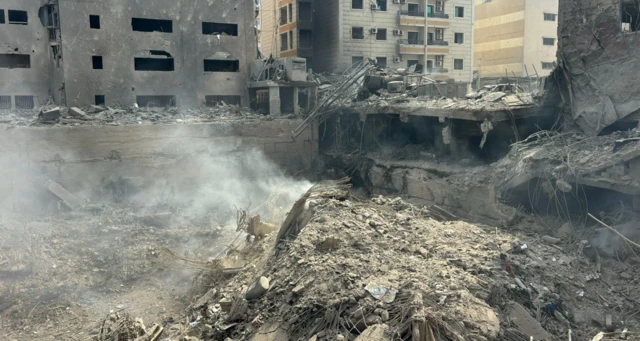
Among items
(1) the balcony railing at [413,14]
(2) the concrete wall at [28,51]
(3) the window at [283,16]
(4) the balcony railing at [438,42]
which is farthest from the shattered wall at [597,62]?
(3) the window at [283,16]

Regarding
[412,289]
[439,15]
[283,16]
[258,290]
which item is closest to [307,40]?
[283,16]

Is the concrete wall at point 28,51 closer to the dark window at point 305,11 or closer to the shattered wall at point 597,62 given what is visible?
the dark window at point 305,11

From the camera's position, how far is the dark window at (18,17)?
2226 centimetres

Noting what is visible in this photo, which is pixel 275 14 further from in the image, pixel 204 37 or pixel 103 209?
pixel 103 209

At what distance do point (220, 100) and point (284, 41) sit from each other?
12.9 m

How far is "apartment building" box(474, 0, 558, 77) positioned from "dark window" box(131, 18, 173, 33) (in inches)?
960

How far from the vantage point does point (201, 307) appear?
9070 mm

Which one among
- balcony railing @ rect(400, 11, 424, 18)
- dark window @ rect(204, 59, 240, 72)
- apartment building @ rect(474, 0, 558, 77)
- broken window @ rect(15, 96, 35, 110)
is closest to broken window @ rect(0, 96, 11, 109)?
broken window @ rect(15, 96, 35, 110)

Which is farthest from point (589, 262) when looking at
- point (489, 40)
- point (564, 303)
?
point (489, 40)

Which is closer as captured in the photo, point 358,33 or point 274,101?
point 274,101

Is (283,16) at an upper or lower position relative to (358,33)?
upper

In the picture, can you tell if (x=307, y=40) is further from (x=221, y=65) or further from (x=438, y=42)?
(x=221, y=65)

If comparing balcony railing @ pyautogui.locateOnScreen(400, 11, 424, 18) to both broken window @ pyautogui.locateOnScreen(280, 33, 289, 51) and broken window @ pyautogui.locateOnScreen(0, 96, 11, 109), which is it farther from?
broken window @ pyautogui.locateOnScreen(0, 96, 11, 109)

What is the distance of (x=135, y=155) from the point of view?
1834 cm
